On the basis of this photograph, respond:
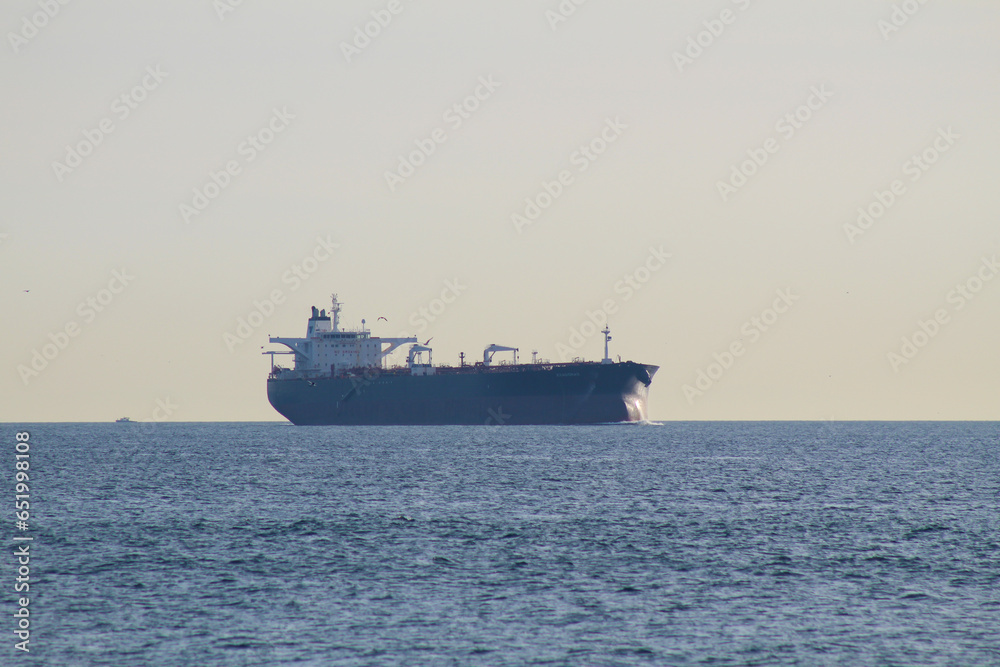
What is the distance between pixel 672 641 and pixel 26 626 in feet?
40.4

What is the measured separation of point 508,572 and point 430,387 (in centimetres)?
9508

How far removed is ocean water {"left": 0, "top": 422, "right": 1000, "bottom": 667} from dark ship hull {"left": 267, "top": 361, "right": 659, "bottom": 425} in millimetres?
57335

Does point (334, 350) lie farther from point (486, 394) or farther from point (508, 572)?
point (508, 572)

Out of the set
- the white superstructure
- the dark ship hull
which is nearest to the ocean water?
the dark ship hull

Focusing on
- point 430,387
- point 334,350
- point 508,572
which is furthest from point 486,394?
point 508,572

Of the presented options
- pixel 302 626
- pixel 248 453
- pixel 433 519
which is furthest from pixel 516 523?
pixel 248 453

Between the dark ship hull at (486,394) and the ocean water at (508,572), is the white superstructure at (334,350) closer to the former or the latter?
the dark ship hull at (486,394)

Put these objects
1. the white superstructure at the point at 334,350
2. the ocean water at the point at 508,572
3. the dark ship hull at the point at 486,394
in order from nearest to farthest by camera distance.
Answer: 1. the ocean water at the point at 508,572
2. the dark ship hull at the point at 486,394
3. the white superstructure at the point at 334,350

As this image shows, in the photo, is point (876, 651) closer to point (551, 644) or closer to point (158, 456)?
point (551, 644)

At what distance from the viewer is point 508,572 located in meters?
28.7

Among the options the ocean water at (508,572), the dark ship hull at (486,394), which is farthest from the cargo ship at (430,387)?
the ocean water at (508,572)

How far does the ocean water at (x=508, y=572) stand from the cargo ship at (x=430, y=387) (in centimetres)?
5805

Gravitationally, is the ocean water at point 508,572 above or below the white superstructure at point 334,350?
below

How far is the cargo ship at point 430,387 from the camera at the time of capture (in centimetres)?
11519
